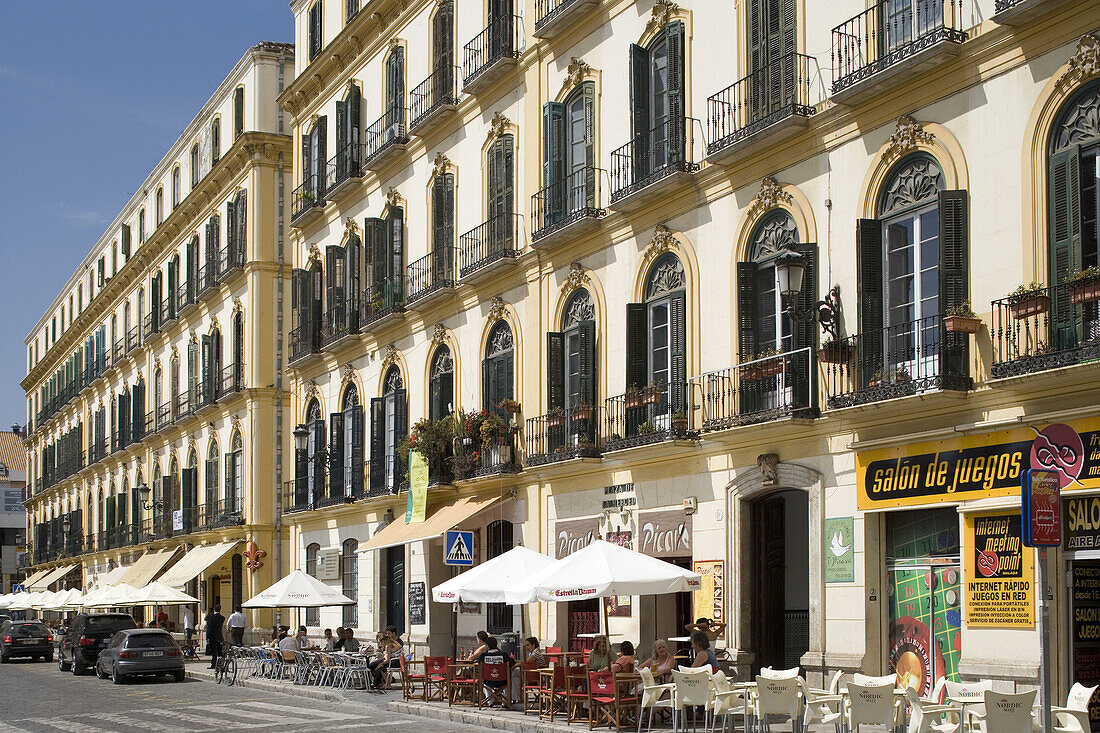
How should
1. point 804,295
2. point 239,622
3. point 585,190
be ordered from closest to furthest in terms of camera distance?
point 804,295, point 585,190, point 239,622

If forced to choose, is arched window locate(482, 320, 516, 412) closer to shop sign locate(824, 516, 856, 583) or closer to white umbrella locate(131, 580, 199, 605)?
shop sign locate(824, 516, 856, 583)

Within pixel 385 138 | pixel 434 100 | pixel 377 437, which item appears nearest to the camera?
pixel 434 100

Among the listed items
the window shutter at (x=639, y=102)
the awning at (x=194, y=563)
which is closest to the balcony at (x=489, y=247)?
the window shutter at (x=639, y=102)

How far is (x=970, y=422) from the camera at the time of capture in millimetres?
16656

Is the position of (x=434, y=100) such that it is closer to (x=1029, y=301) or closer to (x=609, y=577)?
(x=609, y=577)

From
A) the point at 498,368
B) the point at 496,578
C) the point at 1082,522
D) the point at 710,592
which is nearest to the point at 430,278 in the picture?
the point at 498,368

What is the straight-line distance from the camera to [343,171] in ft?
121

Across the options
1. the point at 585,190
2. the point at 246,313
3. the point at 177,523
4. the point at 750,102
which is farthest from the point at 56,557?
the point at 750,102

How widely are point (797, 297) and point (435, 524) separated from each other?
469 inches

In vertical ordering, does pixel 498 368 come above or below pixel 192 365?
below

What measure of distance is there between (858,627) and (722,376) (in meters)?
4.57

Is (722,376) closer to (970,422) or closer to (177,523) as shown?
(970,422)

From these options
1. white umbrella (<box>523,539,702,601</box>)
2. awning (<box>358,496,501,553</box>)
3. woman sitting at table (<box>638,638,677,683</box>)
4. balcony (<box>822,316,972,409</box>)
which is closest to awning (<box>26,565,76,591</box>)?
awning (<box>358,496,501,553</box>)

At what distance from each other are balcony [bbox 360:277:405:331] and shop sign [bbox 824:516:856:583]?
15.9 meters
